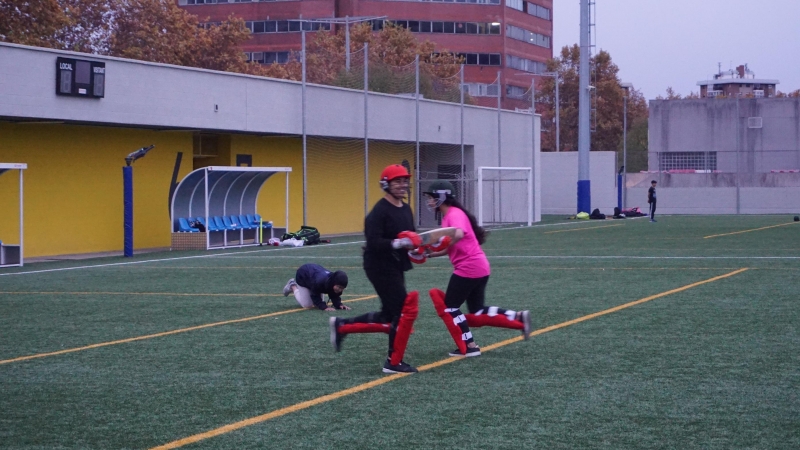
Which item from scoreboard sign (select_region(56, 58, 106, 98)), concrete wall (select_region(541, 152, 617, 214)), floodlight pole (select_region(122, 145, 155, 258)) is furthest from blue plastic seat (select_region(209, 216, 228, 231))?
concrete wall (select_region(541, 152, 617, 214))

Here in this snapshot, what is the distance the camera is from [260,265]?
2189 centimetres

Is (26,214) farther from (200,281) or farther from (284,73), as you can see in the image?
(284,73)

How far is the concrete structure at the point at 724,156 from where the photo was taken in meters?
52.9

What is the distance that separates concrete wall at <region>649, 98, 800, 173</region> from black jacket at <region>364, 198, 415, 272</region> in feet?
164

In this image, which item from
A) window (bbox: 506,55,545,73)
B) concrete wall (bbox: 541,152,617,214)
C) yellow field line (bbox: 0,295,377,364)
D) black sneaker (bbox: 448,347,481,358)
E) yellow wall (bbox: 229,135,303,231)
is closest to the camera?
black sneaker (bbox: 448,347,481,358)

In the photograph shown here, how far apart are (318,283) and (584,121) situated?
3526 centimetres

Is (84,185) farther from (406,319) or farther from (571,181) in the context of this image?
(571,181)

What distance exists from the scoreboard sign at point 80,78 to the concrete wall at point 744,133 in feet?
128

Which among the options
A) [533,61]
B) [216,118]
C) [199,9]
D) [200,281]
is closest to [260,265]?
[200,281]

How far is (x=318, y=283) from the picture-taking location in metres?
13.3

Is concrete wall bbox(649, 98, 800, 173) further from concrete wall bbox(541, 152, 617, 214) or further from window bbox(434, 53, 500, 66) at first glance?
window bbox(434, 53, 500, 66)

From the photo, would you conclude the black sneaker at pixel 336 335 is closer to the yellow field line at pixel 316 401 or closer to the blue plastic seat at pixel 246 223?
the yellow field line at pixel 316 401

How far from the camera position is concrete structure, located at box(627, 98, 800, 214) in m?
52.9

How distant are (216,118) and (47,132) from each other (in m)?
4.91
